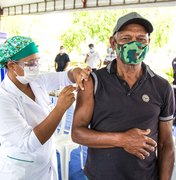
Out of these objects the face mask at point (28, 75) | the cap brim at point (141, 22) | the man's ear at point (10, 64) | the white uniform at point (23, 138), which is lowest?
the white uniform at point (23, 138)

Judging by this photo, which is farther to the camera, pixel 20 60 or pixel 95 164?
pixel 20 60

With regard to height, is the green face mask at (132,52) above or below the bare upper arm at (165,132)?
above

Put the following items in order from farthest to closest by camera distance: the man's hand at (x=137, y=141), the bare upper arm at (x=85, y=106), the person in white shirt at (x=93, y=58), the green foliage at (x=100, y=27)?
the green foliage at (x=100, y=27) < the person in white shirt at (x=93, y=58) < the bare upper arm at (x=85, y=106) < the man's hand at (x=137, y=141)

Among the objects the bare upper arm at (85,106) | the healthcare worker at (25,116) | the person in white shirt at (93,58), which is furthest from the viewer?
the person in white shirt at (93,58)

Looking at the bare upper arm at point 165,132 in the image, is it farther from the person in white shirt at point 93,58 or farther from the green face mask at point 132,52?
the person in white shirt at point 93,58

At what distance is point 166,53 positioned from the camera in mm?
8297

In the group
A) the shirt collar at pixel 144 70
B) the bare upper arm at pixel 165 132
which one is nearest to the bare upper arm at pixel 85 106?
the shirt collar at pixel 144 70

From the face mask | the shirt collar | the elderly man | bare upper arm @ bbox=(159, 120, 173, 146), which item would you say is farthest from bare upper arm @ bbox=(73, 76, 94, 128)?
the face mask

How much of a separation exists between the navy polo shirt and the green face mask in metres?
0.09

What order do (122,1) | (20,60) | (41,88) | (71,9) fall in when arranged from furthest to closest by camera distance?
(71,9)
(122,1)
(41,88)
(20,60)

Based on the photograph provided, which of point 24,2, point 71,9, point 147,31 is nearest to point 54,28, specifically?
point 24,2

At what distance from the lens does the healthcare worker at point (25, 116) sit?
4.33 feet

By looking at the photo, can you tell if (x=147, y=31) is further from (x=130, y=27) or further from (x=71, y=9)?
(x=71, y=9)

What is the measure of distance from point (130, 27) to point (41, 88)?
801 mm
